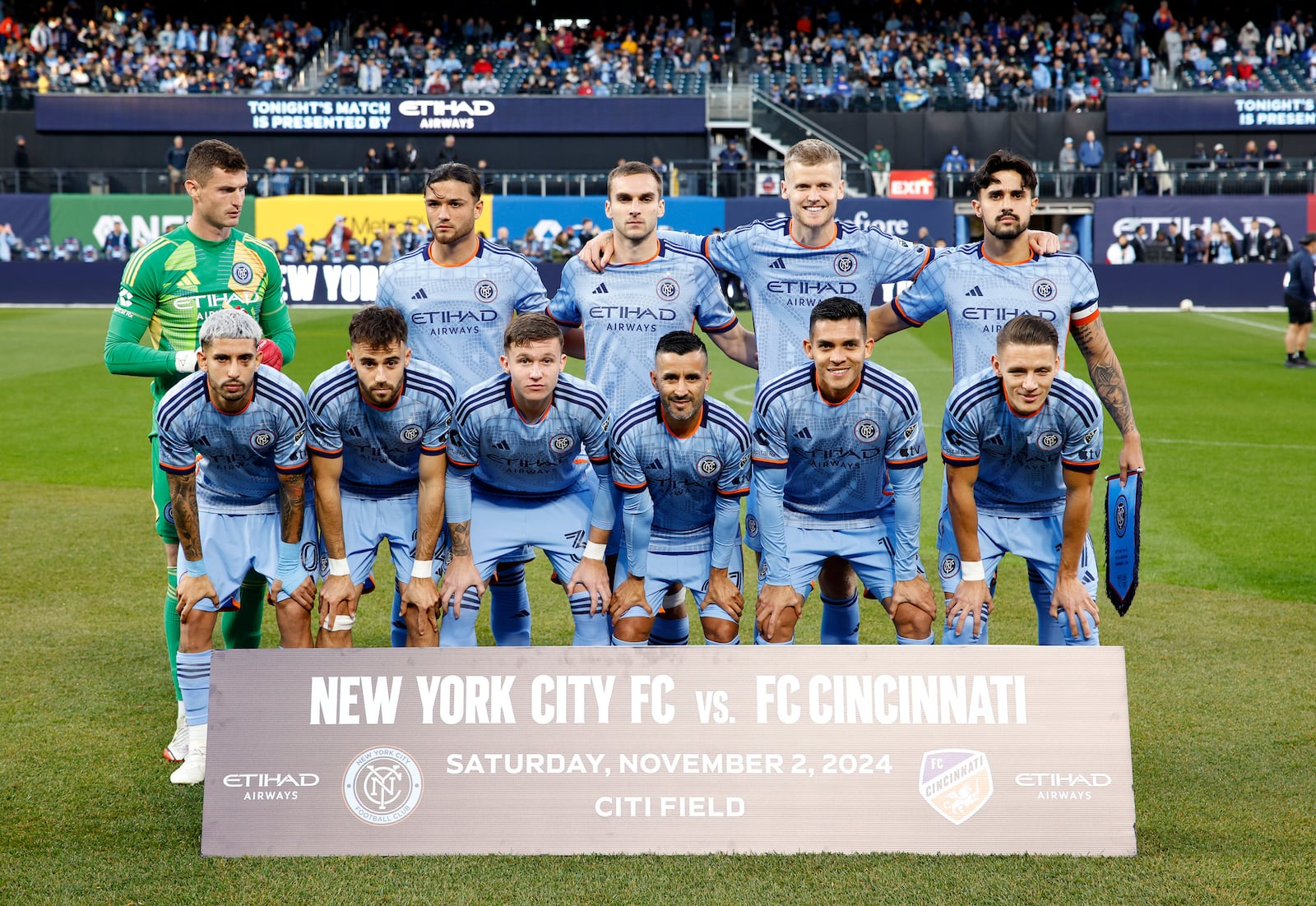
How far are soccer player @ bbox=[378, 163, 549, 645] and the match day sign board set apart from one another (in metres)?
1.44

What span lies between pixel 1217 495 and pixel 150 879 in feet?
31.0

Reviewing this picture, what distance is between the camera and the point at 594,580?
5375 mm

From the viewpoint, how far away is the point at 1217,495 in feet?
36.3

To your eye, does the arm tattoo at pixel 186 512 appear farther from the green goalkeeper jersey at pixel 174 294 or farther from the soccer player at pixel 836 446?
the soccer player at pixel 836 446

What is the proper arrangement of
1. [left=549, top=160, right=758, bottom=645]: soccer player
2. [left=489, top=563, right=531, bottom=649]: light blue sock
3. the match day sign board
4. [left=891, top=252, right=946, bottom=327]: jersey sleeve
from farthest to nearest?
[left=549, top=160, right=758, bottom=645]: soccer player
[left=489, top=563, right=531, bottom=649]: light blue sock
[left=891, top=252, right=946, bottom=327]: jersey sleeve
the match day sign board

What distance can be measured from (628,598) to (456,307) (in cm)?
169

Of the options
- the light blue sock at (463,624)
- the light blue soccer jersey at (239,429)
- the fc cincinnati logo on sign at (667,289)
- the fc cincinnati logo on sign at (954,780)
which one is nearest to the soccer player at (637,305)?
the fc cincinnati logo on sign at (667,289)

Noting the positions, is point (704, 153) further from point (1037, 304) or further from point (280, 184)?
point (1037, 304)

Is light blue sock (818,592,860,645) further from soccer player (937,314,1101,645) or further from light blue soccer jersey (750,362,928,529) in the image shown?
light blue soccer jersey (750,362,928,529)

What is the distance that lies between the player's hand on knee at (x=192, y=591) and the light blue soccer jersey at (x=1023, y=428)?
306 cm

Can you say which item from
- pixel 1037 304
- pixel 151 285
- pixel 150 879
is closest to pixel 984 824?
pixel 1037 304

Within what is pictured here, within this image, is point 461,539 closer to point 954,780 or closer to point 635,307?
point 635,307

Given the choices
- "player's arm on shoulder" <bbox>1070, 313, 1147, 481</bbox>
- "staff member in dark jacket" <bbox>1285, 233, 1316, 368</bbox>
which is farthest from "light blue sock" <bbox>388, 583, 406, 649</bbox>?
"staff member in dark jacket" <bbox>1285, 233, 1316, 368</bbox>

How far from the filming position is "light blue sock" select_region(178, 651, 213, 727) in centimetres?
542
